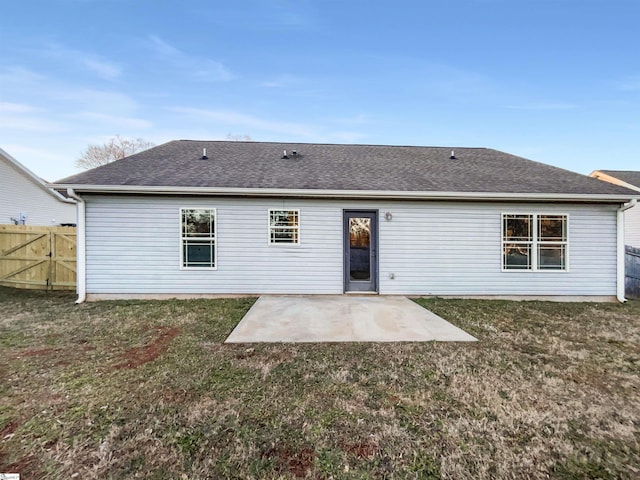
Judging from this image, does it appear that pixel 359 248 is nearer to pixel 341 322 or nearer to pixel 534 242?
pixel 341 322

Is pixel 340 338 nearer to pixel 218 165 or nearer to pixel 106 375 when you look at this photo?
pixel 106 375

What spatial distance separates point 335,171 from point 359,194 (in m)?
1.56

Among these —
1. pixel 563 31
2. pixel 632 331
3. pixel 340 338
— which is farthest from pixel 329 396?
pixel 563 31

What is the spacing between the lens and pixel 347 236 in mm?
7359

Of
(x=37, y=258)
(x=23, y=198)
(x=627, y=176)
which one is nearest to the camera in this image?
(x=37, y=258)

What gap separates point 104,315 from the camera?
18.5ft

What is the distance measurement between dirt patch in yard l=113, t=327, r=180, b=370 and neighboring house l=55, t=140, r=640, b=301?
2.60 m

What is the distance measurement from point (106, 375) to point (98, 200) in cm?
524

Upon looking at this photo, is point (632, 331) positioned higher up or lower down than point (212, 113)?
lower down

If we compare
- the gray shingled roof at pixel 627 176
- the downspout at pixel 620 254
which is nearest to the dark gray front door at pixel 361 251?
the downspout at pixel 620 254

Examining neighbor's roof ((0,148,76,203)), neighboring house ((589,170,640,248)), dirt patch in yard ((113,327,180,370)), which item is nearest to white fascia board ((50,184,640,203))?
dirt patch in yard ((113,327,180,370))

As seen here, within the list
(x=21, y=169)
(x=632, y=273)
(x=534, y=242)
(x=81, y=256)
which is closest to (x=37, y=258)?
(x=81, y=256)

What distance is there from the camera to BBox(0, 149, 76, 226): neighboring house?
1165cm

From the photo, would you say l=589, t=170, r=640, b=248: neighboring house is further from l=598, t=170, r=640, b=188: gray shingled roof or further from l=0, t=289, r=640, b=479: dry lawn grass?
l=0, t=289, r=640, b=479: dry lawn grass
